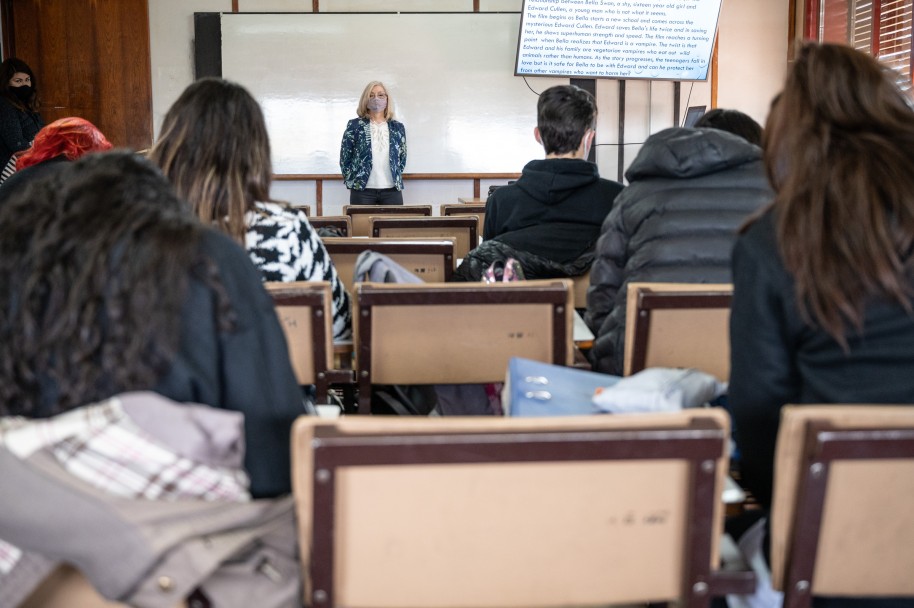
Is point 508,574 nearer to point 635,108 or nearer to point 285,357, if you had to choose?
point 285,357

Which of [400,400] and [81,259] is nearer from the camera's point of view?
[81,259]

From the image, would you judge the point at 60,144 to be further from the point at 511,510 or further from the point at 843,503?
the point at 843,503

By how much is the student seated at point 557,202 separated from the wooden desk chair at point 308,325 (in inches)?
37.8

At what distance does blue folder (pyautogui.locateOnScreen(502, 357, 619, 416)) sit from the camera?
1659 millimetres

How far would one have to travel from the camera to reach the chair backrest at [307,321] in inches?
82.7

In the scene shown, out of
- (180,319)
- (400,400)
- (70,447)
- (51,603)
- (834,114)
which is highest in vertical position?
(834,114)

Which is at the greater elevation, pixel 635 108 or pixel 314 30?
pixel 314 30

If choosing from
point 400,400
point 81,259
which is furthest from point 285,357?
point 400,400

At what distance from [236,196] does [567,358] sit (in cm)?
81

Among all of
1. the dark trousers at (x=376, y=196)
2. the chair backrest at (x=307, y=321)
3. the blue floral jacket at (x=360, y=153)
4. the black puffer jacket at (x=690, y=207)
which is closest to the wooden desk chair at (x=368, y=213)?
the blue floral jacket at (x=360, y=153)

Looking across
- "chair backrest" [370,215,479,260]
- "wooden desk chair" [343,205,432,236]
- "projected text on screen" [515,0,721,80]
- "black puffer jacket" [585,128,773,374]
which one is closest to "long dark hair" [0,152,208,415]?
"black puffer jacket" [585,128,773,374]

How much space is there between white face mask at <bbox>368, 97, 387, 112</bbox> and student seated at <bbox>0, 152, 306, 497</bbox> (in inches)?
261

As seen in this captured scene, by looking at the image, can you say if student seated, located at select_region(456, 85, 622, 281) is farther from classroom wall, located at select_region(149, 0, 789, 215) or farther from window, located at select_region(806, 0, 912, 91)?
classroom wall, located at select_region(149, 0, 789, 215)

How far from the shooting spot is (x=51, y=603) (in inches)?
45.1
